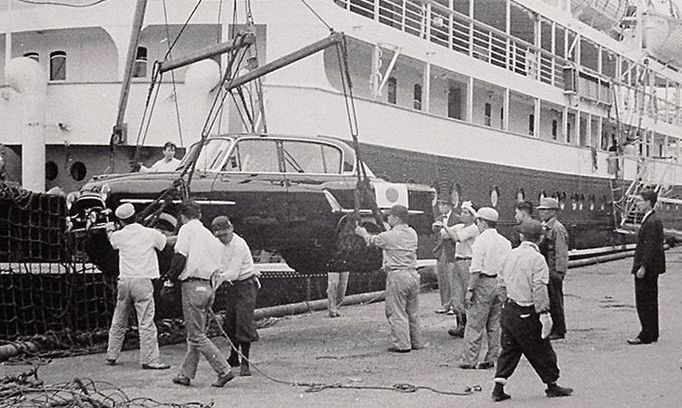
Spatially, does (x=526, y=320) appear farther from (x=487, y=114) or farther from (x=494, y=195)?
(x=487, y=114)

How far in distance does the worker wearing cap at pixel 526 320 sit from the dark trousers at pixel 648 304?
346 cm

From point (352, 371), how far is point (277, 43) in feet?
28.6

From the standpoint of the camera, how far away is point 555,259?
37.6 ft

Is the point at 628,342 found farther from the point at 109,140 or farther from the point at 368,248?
the point at 109,140

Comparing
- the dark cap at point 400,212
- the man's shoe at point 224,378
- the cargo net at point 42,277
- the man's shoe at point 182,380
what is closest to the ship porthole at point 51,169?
the cargo net at point 42,277

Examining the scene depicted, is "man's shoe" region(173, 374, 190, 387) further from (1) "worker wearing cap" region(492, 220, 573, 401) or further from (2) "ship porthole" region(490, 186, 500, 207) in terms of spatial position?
(2) "ship porthole" region(490, 186, 500, 207)

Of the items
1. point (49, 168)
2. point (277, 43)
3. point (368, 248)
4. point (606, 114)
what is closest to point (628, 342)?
point (368, 248)

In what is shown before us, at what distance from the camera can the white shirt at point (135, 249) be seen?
384 inches

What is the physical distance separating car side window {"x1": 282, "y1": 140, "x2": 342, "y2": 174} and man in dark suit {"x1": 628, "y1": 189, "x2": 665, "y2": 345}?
12.5ft

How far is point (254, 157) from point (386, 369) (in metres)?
3.40

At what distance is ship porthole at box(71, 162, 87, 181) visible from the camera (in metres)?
17.4

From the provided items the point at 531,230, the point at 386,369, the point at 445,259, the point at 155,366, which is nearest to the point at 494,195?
the point at 445,259

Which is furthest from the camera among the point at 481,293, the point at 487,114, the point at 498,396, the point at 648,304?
the point at 487,114

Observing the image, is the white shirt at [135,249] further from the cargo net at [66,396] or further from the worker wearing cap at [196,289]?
the cargo net at [66,396]
